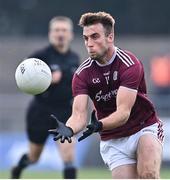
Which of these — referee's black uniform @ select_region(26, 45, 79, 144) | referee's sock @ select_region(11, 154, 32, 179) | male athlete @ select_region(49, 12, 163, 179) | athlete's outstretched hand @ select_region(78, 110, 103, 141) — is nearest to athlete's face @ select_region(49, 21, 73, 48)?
referee's black uniform @ select_region(26, 45, 79, 144)

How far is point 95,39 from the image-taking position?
8.75m

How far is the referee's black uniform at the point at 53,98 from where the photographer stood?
41.1ft

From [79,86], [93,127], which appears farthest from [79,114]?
[93,127]

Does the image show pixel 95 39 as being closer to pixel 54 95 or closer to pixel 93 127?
pixel 93 127

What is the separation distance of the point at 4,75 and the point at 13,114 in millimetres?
4637

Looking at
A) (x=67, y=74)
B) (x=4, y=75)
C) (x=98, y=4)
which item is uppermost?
(x=67, y=74)

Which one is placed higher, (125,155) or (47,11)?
(125,155)

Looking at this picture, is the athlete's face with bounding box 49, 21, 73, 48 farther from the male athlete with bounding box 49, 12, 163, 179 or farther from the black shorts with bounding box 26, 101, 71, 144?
the male athlete with bounding box 49, 12, 163, 179

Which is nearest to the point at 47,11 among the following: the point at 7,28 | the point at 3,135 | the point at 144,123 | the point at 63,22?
the point at 7,28

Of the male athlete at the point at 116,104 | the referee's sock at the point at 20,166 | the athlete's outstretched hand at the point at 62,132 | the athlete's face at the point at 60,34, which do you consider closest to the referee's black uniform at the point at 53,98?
the athlete's face at the point at 60,34

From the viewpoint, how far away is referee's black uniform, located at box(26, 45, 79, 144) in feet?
41.1

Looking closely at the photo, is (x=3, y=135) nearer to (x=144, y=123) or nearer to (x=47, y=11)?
(x=47, y=11)

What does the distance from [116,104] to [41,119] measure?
3939mm

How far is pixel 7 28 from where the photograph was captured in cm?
2516
